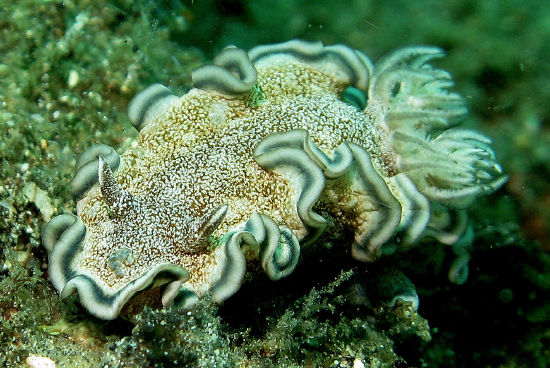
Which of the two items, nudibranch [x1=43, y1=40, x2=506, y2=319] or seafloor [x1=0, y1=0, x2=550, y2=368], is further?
seafloor [x1=0, y1=0, x2=550, y2=368]

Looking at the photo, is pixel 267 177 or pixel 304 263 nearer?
pixel 267 177

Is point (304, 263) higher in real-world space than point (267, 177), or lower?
lower

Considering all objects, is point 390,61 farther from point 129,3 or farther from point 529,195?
point 129,3

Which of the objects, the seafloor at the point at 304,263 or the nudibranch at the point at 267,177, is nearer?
the nudibranch at the point at 267,177
